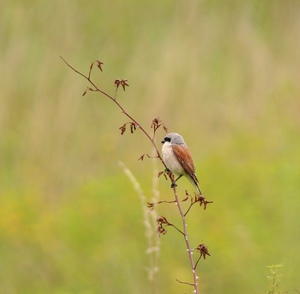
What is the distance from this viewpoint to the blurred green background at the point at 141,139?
573 cm

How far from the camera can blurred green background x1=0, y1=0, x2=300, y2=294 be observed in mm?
5727

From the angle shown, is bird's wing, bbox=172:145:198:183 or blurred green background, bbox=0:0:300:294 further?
blurred green background, bbox=0:0:300:294

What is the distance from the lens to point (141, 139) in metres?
7.13

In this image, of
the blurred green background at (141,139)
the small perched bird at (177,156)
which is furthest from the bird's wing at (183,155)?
the blurred green background at (141,139)

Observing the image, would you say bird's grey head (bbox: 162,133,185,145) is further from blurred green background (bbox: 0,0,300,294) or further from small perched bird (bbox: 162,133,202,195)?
blurred green background (bbox: 0,0,300,294)

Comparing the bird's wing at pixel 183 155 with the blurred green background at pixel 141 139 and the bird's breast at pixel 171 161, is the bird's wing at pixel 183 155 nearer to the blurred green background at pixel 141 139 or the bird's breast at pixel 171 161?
the bird's breast at pixel 171 161

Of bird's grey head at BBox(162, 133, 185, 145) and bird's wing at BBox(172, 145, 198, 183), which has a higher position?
bird's grey head at BBox(162, 133, 185, 145)

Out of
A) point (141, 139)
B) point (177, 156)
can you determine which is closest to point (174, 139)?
point (177, 156)

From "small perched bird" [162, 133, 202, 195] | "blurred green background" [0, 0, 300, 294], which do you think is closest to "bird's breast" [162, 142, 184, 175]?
"small perched bird" [162, 133, 202, 195]

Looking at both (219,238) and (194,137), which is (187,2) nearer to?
(194,137)

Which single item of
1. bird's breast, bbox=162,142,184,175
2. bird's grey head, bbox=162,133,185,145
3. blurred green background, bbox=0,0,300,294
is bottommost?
bird's breast, bbox=162,142,184,175

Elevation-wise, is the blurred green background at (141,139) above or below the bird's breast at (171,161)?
above

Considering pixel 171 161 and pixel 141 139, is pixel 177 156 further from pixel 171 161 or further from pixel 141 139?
pixel 141 139

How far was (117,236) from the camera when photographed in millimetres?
5926
